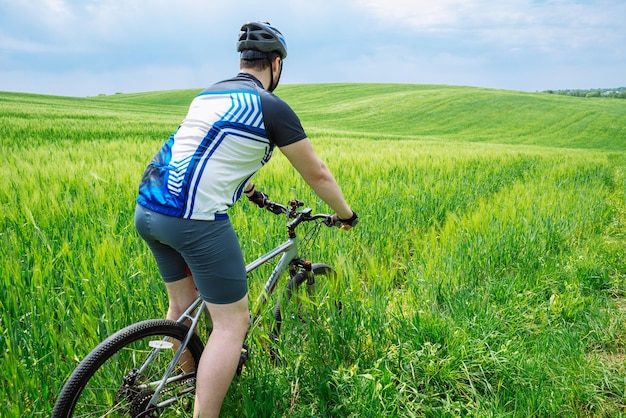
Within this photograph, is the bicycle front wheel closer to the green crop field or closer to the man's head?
the green crop field

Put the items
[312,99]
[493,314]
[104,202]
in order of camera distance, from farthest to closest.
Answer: [312,99] → [104,202] → [493,314]

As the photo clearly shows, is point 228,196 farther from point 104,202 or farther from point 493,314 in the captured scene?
point 104,202

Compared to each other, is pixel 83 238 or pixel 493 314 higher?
pixel 83 238

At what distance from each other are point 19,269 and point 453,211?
198 inches

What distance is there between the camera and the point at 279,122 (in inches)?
76.2

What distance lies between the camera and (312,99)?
63344 millimetres

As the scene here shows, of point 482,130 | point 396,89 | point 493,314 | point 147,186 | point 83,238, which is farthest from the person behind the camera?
point 396,89

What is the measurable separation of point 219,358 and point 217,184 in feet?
2.70

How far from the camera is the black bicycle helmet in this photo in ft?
6.89

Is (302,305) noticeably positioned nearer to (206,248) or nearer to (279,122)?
(206,248)

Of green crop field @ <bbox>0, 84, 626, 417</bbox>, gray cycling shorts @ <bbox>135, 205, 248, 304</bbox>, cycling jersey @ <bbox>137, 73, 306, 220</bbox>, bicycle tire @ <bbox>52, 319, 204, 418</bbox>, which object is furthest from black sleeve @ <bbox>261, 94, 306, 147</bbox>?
green crop field @ <bbox>0, 84, 626, 417</bbox>

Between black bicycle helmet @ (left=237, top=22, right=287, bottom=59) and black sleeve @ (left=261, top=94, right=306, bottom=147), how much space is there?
0.33 m

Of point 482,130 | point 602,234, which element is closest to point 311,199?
point 602,234

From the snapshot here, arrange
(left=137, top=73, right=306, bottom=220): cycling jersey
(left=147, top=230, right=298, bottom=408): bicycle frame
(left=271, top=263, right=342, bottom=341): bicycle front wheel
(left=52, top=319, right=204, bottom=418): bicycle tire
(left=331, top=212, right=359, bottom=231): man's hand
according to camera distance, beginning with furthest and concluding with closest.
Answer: (left=271, top=263, right=342, bottom=341): bicycle front wheel < (left=331, top=212, right=359, bottom=231): man's hand < (left=147, top=230, right=298, bottom=408): bicycle frame < (left=137, top=73, right=306, bottom=220): cycling jersey < (left=52, top=319, right=204, bottom=418): bicycle tire
